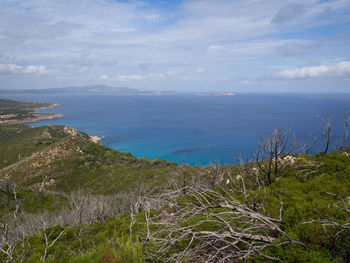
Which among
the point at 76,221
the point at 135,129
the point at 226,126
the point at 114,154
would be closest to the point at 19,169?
the point at 114,154

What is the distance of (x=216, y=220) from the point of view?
15.7 feet

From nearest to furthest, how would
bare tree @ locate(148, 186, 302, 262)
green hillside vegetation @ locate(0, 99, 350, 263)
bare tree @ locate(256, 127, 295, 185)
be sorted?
bare tree @ locate(148, 186, 302, 262), green hillside vegetation @ locate(0, 99, 350, 263), bare tree @ locate(256, 127, 295, 185)

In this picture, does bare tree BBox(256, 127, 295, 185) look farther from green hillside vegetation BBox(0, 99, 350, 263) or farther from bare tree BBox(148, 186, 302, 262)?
bare tree BBox(148, 186, 302, 262)

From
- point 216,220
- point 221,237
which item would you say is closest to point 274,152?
point 216,220

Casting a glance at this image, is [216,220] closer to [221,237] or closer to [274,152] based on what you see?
[221,237]

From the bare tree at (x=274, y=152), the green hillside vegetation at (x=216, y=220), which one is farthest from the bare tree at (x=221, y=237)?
the bare tree at (x=274, y=152)

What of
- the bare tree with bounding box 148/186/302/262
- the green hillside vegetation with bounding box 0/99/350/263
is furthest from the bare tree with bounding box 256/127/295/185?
the bare tree with bounding box 148/186/302/262

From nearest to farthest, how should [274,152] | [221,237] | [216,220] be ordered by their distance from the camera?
[221,237] → [216,220] → [274,152]

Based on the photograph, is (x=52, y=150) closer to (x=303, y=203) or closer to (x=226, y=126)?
(x=303, y=203)

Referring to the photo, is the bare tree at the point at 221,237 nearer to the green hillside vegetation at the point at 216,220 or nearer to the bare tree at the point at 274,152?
the green hillside vegetation at the point at 216,220

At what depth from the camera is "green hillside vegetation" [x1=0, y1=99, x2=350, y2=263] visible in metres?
3.90

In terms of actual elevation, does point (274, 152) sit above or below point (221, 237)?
above

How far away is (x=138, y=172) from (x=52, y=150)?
24522mm

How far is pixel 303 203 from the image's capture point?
5.66 metres
